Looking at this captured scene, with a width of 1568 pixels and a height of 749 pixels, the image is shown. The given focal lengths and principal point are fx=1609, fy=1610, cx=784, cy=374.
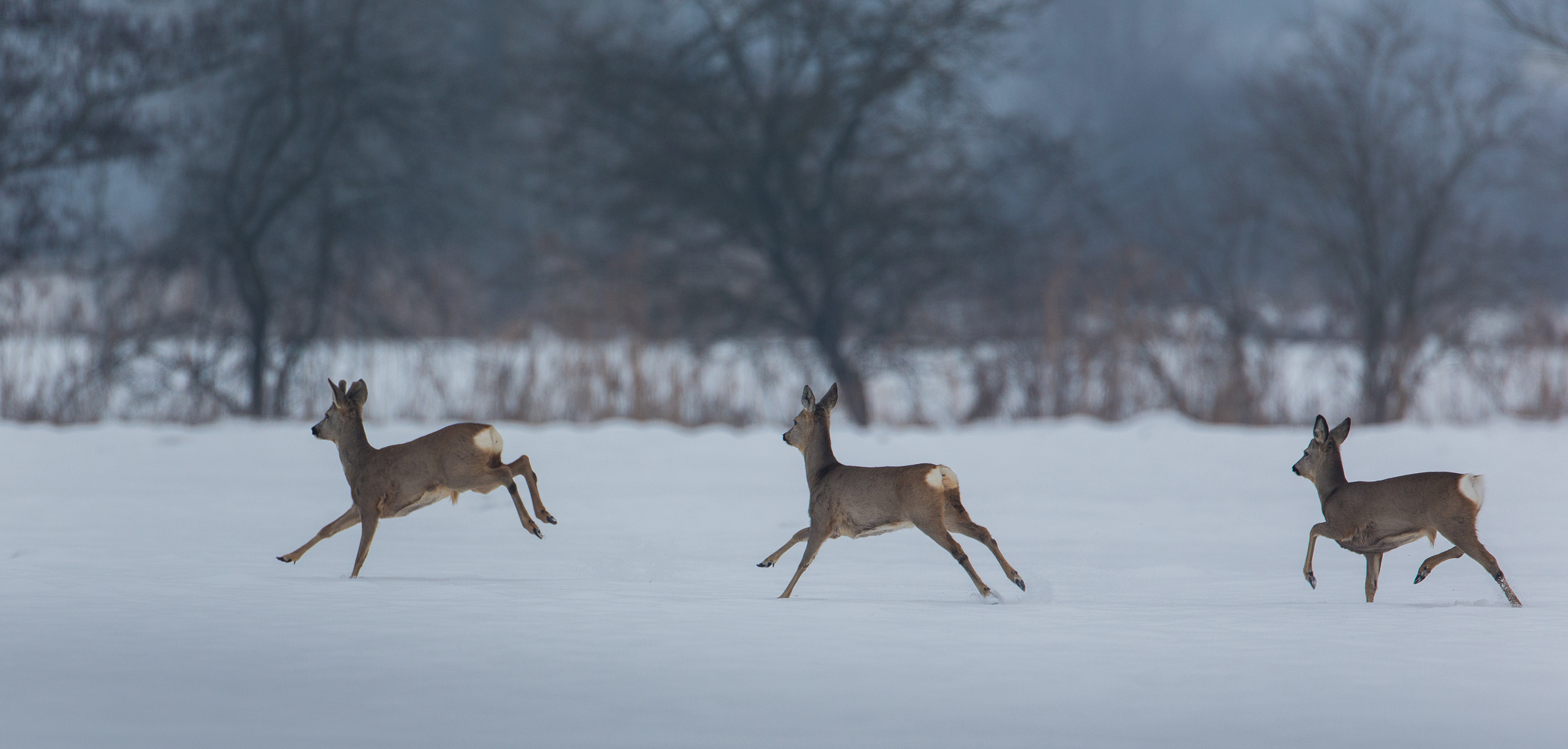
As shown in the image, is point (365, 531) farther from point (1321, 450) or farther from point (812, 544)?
point (1321, 450)

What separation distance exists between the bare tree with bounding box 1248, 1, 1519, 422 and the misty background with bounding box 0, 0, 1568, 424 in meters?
0.05

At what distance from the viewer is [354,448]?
723 centimetres

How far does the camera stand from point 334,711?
4.78 metres

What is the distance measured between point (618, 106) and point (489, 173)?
1532cm

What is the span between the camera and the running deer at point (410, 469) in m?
6.71

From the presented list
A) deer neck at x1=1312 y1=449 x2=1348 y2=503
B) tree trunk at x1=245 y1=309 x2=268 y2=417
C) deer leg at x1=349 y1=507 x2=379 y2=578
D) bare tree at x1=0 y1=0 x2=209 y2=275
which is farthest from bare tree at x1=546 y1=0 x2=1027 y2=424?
deer neck at x1=1312 y1=449 x2=1348 y2=503

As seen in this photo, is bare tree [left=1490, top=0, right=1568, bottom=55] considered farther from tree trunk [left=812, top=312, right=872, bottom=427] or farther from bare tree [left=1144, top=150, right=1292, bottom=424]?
tree trunk [left=812, top=312, right=872, bottom=427]

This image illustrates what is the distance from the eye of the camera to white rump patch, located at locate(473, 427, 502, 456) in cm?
671

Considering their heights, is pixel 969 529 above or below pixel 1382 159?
below

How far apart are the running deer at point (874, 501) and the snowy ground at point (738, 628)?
0.31m

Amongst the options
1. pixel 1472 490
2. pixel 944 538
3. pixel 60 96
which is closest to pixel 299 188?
pixel 60 96

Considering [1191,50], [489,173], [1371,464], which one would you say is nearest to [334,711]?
[1371,464]

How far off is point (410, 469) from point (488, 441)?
420 mm

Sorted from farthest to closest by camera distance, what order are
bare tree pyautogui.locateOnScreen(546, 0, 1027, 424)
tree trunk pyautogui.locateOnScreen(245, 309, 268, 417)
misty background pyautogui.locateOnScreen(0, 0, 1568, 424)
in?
bare tree pyautogui.locateOnScreen(546, 0, 1027, 424)
tree trunk pyautogui.locateOnScreen(245, 309, 268, 417)
misty background pyautogui.locateOnScreen(0, 0, 1568, 424)
